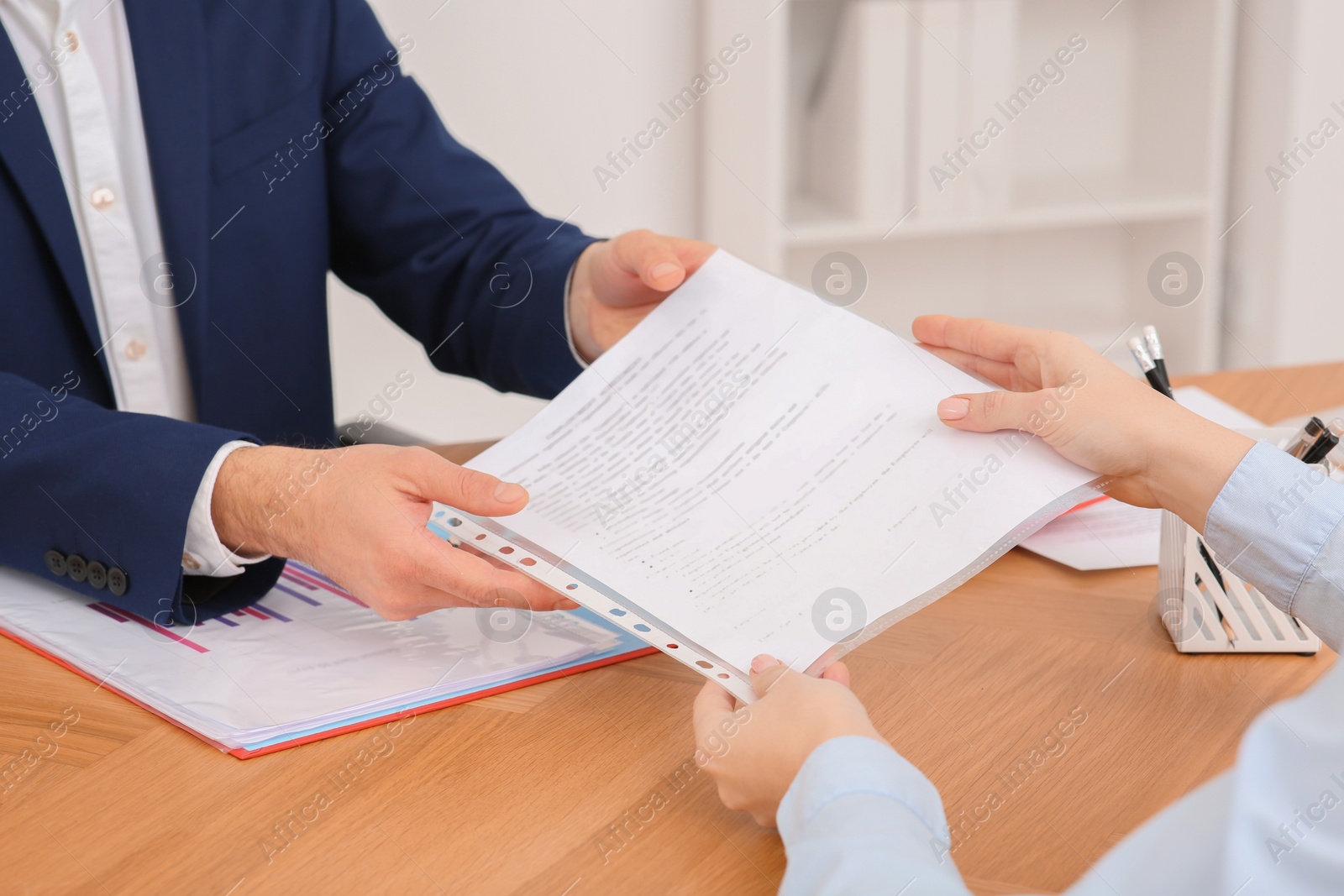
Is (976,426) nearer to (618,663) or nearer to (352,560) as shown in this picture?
(618,663)

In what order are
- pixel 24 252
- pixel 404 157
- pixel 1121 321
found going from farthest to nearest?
pixel 1121 321
pixel 404 157
pixel 24 252

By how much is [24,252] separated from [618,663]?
2.60ft

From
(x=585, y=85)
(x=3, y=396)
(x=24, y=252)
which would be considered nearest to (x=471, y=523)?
(x=3, y=396)

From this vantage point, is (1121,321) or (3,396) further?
(1121,321)

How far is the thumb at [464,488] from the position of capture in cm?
74

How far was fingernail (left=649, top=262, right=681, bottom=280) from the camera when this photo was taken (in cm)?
96

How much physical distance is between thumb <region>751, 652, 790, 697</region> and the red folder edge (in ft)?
0.50

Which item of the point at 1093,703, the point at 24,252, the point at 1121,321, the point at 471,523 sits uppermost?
the point at 24,252

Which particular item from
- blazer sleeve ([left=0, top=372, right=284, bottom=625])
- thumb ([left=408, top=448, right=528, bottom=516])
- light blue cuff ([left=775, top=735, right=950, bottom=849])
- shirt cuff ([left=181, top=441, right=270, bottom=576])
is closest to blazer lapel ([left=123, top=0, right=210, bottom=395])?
blazer sleeve ([left=0, top=372, right=284, bottom=625])

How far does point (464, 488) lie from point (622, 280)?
0.40m

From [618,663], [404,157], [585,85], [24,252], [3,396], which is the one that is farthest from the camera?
[585,85]

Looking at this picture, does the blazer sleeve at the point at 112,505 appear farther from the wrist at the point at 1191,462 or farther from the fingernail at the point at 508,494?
the wrist at the point at 1191,462

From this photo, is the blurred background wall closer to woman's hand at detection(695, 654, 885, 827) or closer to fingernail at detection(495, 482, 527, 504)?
fingernail at detection(495, 482, 527, 504)

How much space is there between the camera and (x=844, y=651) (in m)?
0.65
